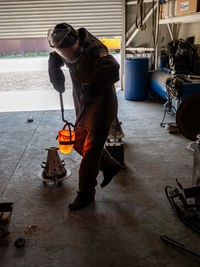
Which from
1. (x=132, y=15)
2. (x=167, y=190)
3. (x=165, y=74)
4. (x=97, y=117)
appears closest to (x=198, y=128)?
(x=167, y=190)

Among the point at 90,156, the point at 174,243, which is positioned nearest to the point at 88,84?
the point at 90,156

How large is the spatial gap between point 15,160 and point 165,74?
3888 millimetres

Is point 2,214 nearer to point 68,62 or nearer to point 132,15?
point 68,62

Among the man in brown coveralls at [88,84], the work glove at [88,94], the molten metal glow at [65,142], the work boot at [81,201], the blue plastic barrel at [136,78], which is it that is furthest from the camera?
the blue plastic barrel at [136,78]

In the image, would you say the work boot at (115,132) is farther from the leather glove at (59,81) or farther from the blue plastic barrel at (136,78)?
the blue plastic barrel at (136,78)

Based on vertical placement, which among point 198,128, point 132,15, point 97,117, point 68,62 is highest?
point 132,15

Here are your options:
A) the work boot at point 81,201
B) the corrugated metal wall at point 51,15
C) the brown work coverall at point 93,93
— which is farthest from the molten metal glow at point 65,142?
the corrugated metal wall at point 51,15

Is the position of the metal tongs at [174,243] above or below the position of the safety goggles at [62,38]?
below

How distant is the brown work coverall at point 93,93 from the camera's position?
2184mm

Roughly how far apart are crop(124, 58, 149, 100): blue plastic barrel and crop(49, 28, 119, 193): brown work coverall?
14.1 ft

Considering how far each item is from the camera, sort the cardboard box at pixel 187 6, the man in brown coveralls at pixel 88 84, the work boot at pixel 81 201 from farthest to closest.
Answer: the cardboard box at pixel 187 6
the work boot at pixel 81 201
the man in brown coveralls at pixel 88 84

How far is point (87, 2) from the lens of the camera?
7578 mm

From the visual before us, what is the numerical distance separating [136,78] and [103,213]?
4.92 meters

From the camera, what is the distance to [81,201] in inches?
106
